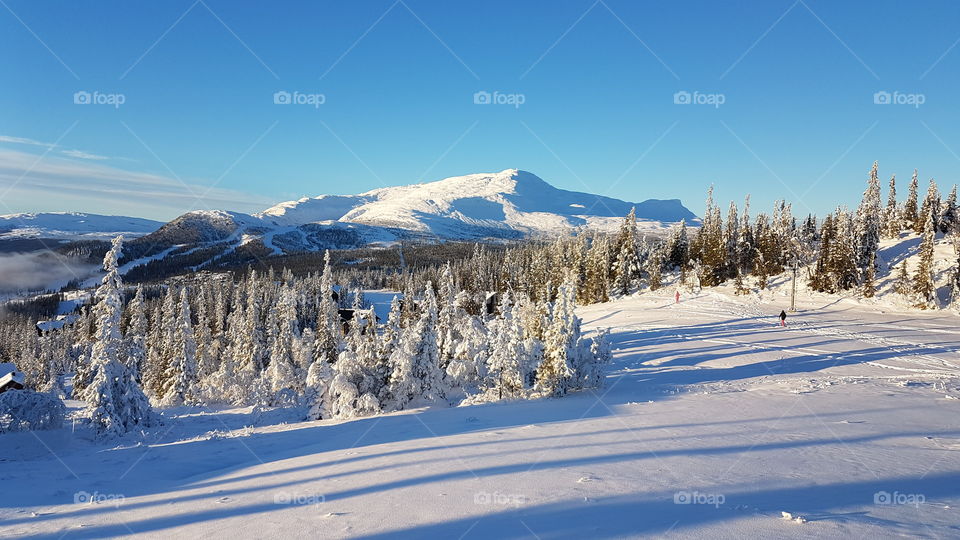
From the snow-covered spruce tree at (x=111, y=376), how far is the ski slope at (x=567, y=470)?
1.00 m

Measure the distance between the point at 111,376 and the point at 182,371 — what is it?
23.0 m

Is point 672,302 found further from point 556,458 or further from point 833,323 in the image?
point 556,458

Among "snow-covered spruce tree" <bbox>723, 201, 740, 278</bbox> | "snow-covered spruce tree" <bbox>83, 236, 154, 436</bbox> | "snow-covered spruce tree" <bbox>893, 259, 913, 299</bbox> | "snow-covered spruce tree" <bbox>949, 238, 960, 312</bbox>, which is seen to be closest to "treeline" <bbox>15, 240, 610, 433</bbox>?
"snow-covered spruce tree" <bbox>83, 236, 154, 436</bbox>

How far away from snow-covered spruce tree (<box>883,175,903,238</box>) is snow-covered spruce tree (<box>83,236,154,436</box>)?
274 ft

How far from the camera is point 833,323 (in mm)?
38250

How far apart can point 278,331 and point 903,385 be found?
48123 mm

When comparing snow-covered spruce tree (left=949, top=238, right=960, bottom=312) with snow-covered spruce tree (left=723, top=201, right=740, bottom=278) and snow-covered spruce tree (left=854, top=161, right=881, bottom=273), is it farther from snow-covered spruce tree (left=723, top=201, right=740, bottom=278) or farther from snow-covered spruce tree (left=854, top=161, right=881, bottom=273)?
snow-covered spruce tree (left=723, top=201, right=740, bottom=278)

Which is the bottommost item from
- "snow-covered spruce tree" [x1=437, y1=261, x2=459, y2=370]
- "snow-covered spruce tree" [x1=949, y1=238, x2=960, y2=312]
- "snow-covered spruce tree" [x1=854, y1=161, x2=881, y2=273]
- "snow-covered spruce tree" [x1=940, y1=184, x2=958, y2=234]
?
"snow-covered spruce tree" [x1=437, y1=261, x2=459, y2=370]

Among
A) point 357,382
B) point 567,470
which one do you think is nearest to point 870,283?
point 357,382

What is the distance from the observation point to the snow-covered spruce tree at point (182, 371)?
39.4 metres

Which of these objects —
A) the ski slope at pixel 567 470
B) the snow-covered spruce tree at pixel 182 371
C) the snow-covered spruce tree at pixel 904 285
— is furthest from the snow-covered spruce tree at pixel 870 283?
the snow-covered spruce tree at pixel 182 371

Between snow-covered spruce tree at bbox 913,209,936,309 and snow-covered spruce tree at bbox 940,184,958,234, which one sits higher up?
snow-covered spruce tree at bbox 940,184,958,234

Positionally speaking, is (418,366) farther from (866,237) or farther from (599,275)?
(866,237)

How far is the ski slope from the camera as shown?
706cm
